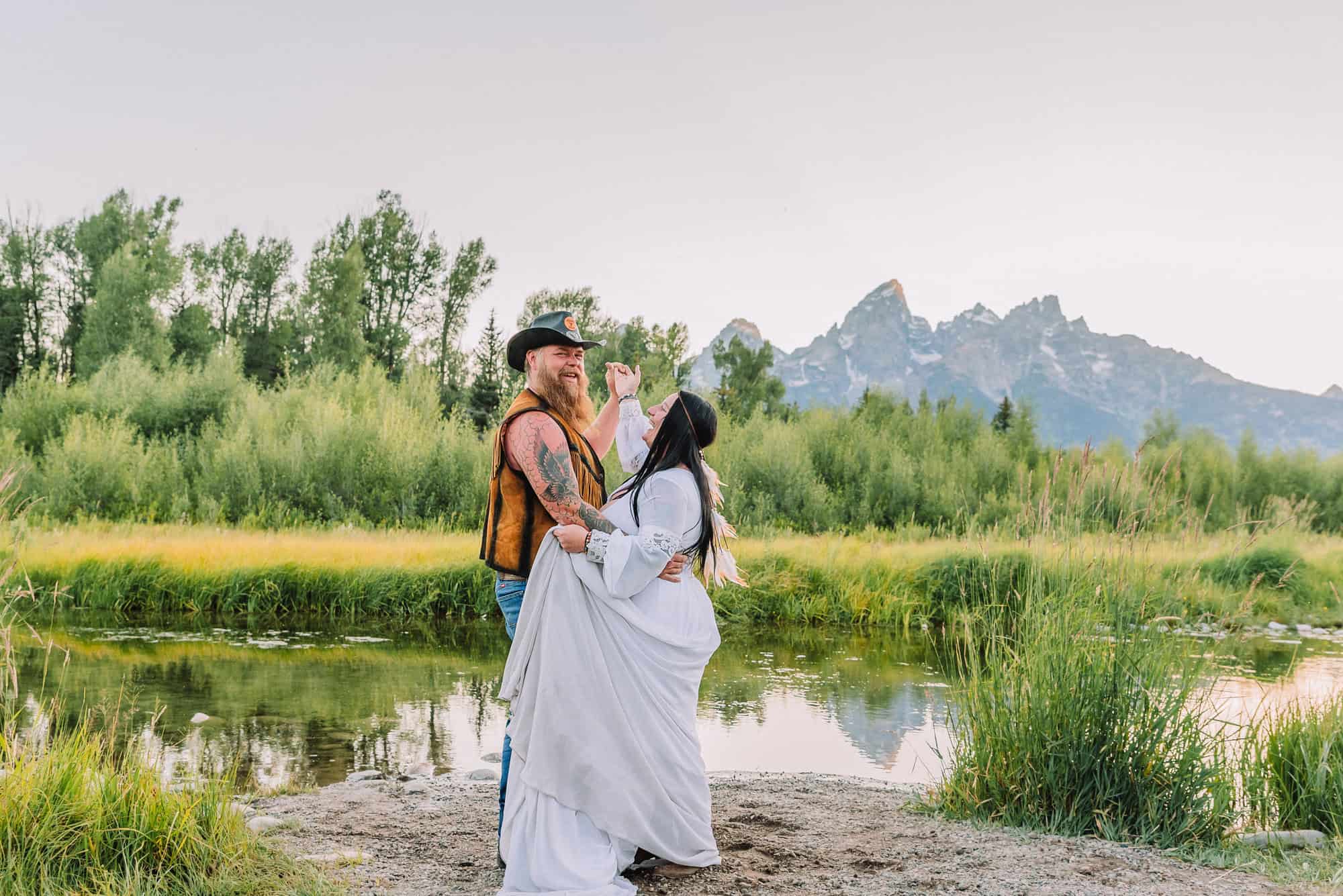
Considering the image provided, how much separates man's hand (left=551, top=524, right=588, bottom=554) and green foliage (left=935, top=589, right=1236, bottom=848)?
2.20 meters

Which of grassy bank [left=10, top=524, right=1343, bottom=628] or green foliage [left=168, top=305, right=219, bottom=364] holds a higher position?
green foliage [left=168, top=305, right=219, bottom=364]

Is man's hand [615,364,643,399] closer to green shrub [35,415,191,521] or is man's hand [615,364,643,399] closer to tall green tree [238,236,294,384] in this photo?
green shrub [35,415,191,521]

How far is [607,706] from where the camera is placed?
3.96m

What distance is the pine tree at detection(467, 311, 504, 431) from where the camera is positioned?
1307 inches

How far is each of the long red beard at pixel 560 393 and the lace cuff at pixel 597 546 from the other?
567 millimetres

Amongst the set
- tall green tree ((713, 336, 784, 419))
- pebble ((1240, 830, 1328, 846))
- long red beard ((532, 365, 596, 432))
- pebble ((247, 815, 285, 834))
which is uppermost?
tall green tree ((713, 336, 784, 419))

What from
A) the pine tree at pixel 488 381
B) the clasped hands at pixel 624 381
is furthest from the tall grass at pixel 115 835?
the pine tree at pixel 488 381

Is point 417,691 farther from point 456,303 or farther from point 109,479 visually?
point 456,303

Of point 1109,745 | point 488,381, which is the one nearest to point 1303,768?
point 1109,745

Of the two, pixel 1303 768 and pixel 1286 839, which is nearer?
pixel 1286 839

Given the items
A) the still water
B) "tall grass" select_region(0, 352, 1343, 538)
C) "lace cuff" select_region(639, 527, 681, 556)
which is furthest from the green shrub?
"lace cuff" select_region(639, 527, 681, 556)

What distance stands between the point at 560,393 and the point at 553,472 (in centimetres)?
40

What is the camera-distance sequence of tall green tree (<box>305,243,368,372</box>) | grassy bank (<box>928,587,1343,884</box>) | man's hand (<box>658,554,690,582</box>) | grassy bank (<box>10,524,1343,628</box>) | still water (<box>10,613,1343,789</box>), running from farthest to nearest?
tall green tree (<box>305,243,368,372</box>) < grassy bank (<box>10,524,1343,628</box>) < still water (<box>10,613,1343,789</box>) < grassy bank (<box>928,587,1343,884</box>) < man's hand (<box>658,554,690,582</box>)

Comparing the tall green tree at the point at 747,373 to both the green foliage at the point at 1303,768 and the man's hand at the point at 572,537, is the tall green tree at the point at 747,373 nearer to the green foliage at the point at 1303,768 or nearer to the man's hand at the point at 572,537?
the green foliage at the point at 1303,768
